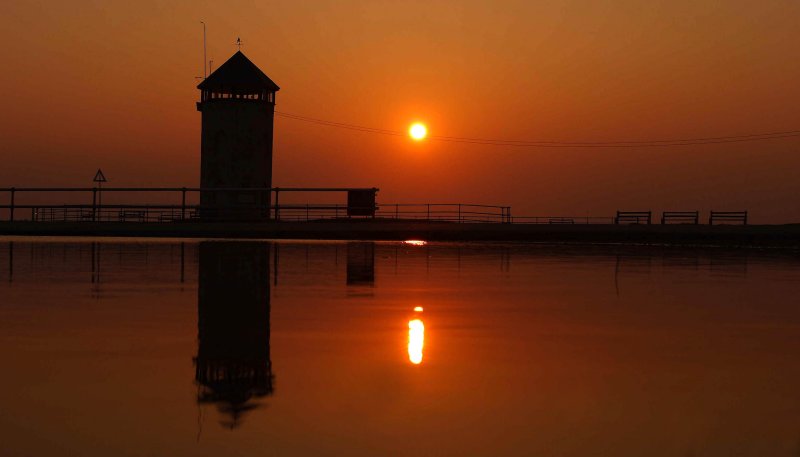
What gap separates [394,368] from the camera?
6938 mm

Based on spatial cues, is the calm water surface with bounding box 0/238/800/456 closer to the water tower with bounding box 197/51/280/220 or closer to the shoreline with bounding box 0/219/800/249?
the shoreline with bounding box 0/219/800/249

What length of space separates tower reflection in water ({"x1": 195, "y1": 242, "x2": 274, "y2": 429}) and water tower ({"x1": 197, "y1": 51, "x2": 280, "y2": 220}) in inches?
1558

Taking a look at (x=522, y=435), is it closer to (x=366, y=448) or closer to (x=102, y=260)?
(x=366, y=448)

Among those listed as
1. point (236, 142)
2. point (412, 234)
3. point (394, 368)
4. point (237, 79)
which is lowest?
point (394, 368)

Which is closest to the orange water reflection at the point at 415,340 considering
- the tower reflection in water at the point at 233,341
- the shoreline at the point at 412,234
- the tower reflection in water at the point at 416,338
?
the tower reflection in water at the point at 416,338

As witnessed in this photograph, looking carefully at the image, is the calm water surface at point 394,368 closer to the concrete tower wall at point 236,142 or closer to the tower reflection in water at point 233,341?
the tower reflection in water at point 233,341

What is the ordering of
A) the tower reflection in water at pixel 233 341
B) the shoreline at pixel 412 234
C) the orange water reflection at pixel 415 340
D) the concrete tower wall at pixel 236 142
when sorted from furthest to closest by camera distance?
the concrete tower wall at pixel 236 142 → the shoreline at pixel 412 234 → the orange water reflection at pixel 415 340 → the tower reflection in water at pixel 233 341

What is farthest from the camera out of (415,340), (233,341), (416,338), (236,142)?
(236,142)

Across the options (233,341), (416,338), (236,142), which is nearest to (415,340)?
(416,338)

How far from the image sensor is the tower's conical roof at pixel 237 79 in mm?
56000

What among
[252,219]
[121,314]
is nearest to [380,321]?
[121,314]

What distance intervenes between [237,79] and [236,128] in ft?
9.01

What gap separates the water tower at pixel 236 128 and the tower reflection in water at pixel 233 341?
3958 centimetres

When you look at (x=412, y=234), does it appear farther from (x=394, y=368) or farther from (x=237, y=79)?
(x=394, y=368)
